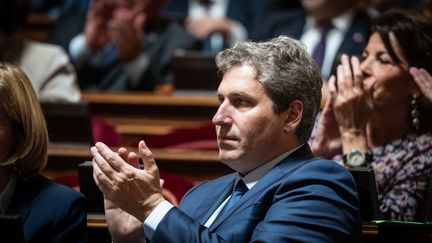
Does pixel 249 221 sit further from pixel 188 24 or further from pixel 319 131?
pixel 188 24

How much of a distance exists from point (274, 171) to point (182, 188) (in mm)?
689

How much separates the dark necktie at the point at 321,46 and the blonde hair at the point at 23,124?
1.84 metres

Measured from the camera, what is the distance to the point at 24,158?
73.5 inches

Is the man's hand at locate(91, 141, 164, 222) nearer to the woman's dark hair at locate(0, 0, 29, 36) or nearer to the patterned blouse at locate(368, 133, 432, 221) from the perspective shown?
the patterned blouse at locate(368, 133, 432, 221)

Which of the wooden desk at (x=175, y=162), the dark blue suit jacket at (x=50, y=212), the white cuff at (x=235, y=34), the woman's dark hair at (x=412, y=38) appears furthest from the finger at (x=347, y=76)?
the white cuff at (x=235, y=34)

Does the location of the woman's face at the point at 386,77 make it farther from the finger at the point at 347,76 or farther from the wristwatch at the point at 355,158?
the wristwatch at the point at 355,158

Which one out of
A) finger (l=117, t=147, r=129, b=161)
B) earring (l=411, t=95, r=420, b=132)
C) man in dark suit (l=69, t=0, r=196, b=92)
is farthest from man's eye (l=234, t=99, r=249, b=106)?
man in dark suit (l=69, t=0, r=196, b=92)

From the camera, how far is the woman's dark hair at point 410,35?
224 cm

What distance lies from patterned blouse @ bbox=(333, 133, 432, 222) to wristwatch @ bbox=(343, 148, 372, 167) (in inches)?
1.3

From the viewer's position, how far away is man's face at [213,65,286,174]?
66.1 inches

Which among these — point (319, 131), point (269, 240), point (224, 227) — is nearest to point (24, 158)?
point (224, 227)

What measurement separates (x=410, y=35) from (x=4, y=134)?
106 centimetres

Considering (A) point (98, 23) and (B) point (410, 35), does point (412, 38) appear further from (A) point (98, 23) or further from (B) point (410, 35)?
(A) point (98, 23)

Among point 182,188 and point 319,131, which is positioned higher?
point 319,131
